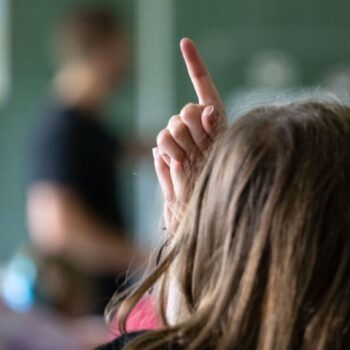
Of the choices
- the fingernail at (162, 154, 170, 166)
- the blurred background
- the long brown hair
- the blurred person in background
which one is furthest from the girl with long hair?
the blurred background

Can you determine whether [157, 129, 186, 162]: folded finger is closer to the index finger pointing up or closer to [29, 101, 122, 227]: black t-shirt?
the index finger pointing up

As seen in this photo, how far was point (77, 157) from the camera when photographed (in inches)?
115

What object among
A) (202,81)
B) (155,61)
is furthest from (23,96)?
(202,81)

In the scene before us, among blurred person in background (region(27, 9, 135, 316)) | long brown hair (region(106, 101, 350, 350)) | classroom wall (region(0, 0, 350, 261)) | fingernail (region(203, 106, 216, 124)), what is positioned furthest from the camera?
classroom wall (region(0, 0, 350, 261))

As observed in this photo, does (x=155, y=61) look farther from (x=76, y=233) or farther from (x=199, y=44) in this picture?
(x=76, y=233)

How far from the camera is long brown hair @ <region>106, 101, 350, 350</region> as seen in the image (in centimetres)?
107

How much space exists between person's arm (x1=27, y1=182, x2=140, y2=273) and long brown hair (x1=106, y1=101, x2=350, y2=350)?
181cm

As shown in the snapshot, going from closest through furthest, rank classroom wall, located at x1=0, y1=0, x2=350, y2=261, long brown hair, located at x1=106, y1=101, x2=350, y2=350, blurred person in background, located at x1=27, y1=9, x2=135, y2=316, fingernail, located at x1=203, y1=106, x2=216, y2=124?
long brown hair, located at x1=106, y1=101, x2=350, y2=350, fingernail, located at x1=203, y1=106, x2=216, y2=124, blurred person in background, located at x1=27, y1=9, x2=135, y2=316, classroom wall, located at x1=0, y1=0, x2=350, y2=261

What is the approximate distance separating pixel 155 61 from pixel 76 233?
1543 millimetres

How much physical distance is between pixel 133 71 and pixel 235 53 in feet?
1.38

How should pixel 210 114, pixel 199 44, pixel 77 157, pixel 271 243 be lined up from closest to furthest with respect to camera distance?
pixel 271 243
pixel 210 114
pixel 77 157
pixel 199 44

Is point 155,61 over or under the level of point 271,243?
under

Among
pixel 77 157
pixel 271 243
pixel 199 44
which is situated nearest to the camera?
pixel 271 243

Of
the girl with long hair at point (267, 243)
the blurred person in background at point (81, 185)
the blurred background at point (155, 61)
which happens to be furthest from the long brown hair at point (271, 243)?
the blurred background at point (155, 61)
